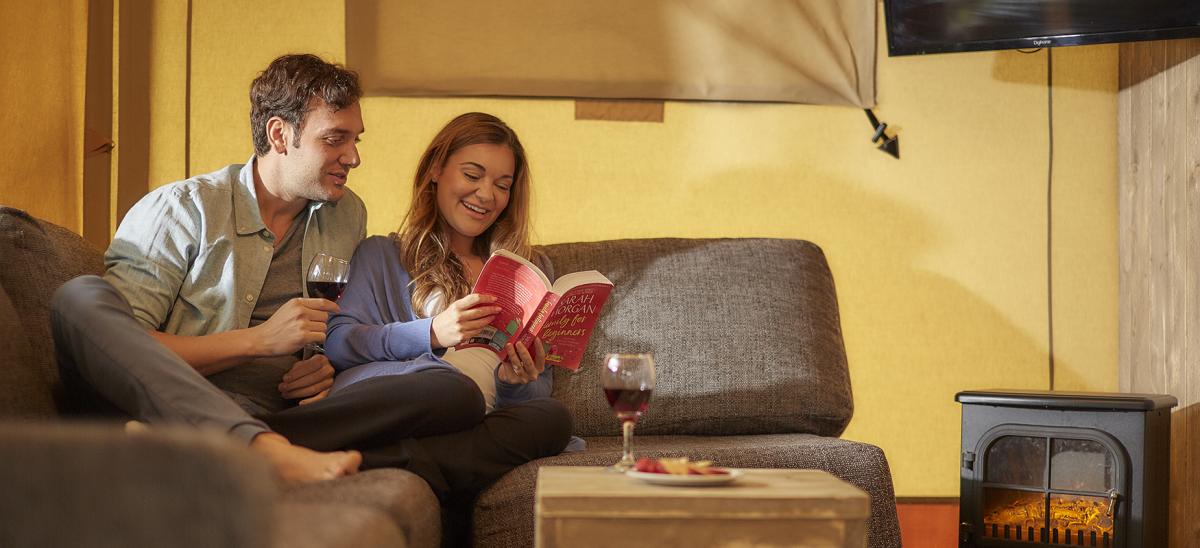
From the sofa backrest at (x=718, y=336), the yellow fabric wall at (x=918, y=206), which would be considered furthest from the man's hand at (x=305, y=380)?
the yellow fabric wall at (x=918, y=206)

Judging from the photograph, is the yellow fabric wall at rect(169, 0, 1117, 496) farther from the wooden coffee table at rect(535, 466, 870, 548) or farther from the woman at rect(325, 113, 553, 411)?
the wooden coffee table at rect(535, 466, 870, 548)

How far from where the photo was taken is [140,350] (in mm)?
1536

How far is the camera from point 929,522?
3135 mm

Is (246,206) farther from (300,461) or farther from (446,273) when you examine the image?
(300,461)

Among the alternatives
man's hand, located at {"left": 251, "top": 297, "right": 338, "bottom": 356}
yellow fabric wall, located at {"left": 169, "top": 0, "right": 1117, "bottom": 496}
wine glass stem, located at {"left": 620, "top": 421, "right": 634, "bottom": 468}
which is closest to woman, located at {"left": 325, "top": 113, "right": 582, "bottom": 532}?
man's hand, located at {"left": 251, "top": 297, "right": 338, "bottom": 356}

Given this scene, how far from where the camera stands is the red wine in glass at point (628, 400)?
1.51 metres

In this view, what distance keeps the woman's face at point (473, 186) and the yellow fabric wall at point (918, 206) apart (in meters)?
0.74

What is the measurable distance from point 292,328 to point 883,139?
6.47ft

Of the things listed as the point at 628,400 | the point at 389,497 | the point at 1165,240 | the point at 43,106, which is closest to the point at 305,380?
the point at 389,497

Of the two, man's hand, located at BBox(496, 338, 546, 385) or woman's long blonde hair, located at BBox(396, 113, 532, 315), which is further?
woman's long blonde hair, located at BBox(396, 113, 532, 315)

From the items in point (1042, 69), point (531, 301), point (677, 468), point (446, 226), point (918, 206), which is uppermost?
point (1042, 69)

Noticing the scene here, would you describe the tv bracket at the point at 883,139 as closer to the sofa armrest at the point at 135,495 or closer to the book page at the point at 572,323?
the book page at the point at 572,323

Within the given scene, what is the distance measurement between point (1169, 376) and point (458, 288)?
200cm

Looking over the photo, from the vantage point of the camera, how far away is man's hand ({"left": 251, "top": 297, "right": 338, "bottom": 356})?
6.11ft
